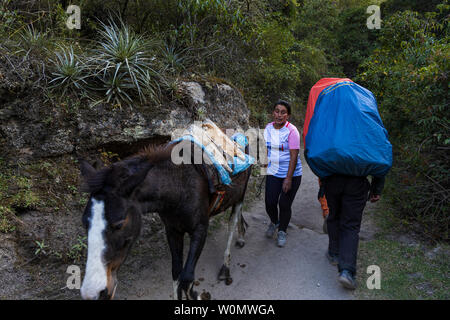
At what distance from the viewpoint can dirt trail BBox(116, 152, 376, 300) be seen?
120 inches

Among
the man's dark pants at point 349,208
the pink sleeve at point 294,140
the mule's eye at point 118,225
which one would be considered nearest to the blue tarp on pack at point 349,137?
the man's dark pants at point 349,208

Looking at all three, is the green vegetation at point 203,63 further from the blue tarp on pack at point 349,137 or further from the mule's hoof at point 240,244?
the mule's hoof at point 240,244

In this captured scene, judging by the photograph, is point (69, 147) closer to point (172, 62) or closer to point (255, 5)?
point (172, 62)

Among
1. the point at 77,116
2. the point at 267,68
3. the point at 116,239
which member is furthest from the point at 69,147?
the point at 267,68

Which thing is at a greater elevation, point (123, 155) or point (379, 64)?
point (379, 64)

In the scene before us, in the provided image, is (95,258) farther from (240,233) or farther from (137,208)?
(240,233)

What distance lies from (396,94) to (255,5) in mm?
4199

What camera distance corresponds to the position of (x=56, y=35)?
490 cm

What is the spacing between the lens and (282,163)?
13.0 ft

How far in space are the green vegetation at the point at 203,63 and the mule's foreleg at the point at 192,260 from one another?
210cm

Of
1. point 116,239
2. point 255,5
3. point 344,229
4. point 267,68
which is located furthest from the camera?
point 267,68

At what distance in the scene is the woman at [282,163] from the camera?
380cm

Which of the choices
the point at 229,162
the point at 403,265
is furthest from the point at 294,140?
the point at 403,265

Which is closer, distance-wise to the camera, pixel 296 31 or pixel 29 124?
pixel 29 124
